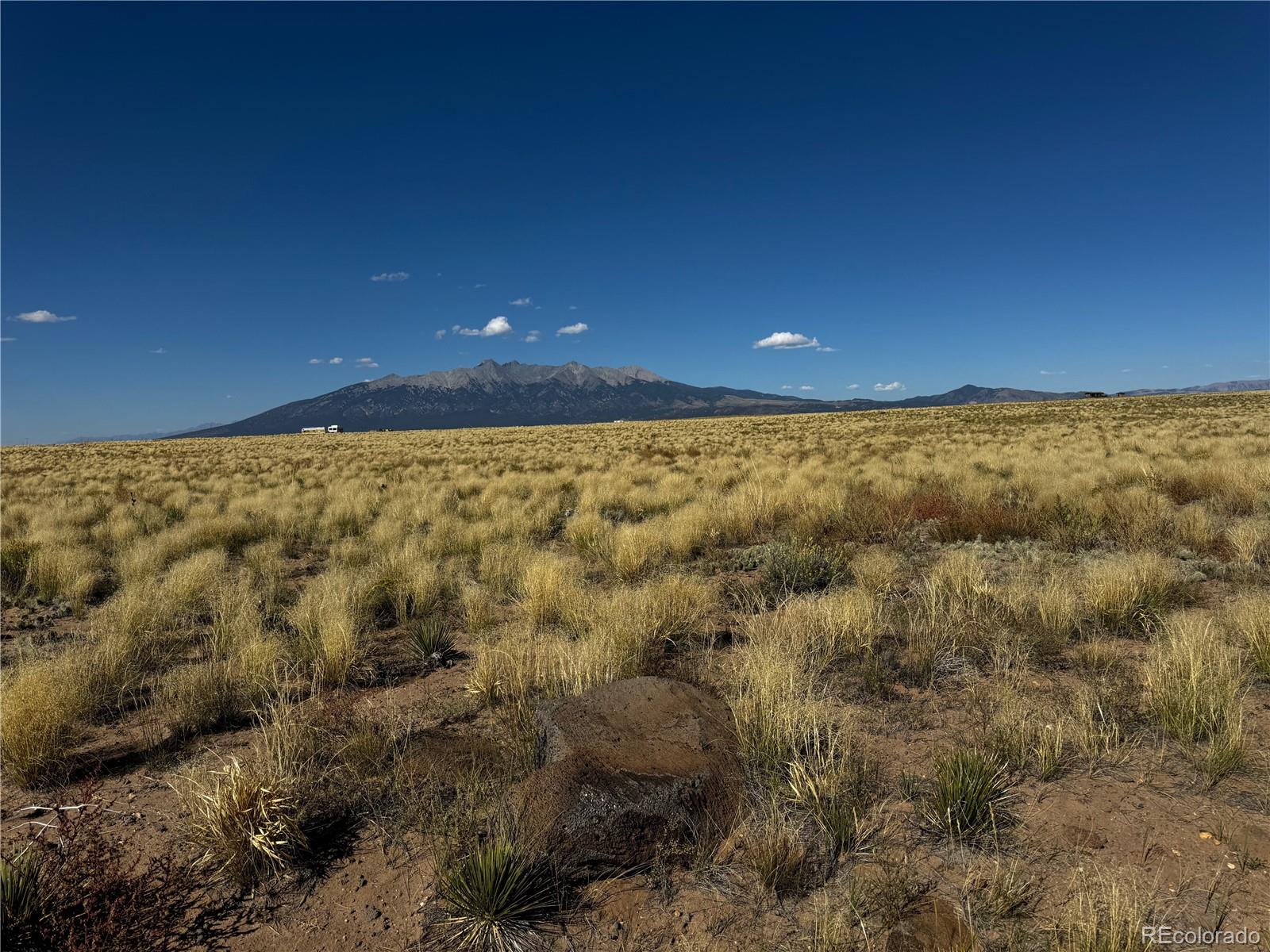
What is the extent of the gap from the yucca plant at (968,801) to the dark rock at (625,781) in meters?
0.91

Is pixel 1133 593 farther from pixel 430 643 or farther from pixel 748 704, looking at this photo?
pixel 430 643

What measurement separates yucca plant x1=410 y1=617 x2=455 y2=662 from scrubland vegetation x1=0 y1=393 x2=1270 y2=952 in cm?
3

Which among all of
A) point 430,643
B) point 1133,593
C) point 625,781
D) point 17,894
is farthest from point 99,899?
point 1133,593

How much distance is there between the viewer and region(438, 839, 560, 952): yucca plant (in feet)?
7.58

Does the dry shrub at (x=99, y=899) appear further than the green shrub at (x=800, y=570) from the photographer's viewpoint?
No

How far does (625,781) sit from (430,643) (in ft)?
9.20

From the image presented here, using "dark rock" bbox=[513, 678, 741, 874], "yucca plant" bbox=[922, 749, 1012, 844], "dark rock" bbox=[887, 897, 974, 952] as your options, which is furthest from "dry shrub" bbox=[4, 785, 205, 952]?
"yucca plant" bbox=[922, 749, 1012, 844]

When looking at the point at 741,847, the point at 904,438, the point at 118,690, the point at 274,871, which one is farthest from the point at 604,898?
the point at 904,438

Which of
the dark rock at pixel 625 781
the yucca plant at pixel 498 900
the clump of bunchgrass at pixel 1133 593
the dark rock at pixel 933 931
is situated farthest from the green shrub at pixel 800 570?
the yucca plant at pixel 498 900

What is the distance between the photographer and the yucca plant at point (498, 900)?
231 cm

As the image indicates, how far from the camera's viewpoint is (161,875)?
105 inches

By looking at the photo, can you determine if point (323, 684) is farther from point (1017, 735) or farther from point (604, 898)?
point (1017, 735)

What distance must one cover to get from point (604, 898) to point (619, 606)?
8.53ft

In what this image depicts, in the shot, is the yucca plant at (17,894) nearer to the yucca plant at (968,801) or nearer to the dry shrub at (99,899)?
the dry shrub at (99,899)
